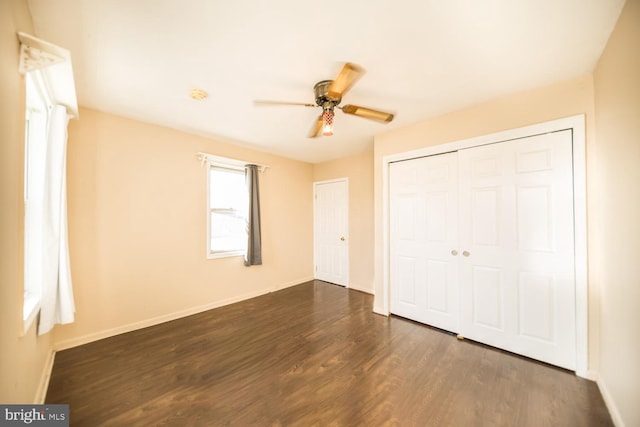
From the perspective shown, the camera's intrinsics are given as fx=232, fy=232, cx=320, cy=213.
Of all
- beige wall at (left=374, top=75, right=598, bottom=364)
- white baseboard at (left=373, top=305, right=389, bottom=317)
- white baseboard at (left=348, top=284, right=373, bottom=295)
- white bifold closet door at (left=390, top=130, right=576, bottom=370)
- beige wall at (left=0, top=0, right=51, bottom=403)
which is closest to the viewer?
beige wall at (left=0, top=0, right=51, bottom=403)

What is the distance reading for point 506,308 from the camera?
228 cm

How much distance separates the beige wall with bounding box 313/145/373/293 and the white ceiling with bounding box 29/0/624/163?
1735mm

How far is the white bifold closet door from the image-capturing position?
2.03 meters

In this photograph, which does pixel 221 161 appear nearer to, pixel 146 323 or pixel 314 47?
pixel 146 323

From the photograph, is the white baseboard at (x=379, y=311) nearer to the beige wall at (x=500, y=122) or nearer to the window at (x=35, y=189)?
the beige wall at (x=500, y=122)

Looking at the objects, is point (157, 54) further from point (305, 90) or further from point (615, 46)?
point (615, 46)

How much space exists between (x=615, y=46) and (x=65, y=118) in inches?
158

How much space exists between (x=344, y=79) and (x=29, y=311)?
262cm

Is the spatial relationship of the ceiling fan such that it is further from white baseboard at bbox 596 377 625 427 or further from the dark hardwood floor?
white baseboard at bbox 596 377 625 427

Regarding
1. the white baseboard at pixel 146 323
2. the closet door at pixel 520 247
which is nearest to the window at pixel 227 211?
the white baseboard at pixel 146 323

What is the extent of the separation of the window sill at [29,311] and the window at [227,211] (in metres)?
1.77

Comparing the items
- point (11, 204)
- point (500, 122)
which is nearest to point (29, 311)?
point (11, 204)

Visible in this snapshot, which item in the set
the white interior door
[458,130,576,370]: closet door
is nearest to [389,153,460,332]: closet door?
[458,130,576,370]: closet door

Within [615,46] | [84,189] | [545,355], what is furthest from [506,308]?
[84,189]
